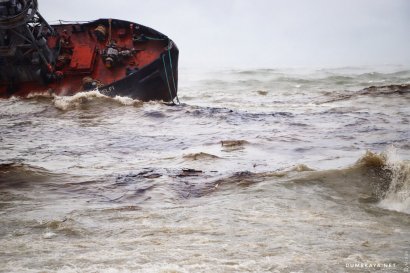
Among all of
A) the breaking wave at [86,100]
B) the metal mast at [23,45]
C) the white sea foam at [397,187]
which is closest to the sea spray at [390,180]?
the white sea foam at [397,187]

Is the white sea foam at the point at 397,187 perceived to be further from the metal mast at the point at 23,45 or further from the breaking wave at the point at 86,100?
the metal mast at the point at 23,45

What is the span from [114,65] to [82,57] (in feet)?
5.60

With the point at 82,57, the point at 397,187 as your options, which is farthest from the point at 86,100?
the point at 397,187

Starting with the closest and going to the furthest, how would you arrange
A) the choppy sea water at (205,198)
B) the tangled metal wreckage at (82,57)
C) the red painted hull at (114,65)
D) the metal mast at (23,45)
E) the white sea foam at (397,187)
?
the choppy sea water at (205,198)
the white sea foam at (397,187)
the metal mast at (23,45)
the tangled metal wreckage at (82,57)
the red painted hull at (114,65)

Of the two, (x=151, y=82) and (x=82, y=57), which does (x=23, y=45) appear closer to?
(x=82, y=57)

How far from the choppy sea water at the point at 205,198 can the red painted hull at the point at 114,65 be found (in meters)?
4.40

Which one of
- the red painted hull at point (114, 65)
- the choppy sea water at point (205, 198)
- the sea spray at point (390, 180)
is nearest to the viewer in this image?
the choppy sea water at point (205, 198)

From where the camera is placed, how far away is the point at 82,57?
1841 centimetres

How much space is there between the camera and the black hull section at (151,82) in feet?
54.6

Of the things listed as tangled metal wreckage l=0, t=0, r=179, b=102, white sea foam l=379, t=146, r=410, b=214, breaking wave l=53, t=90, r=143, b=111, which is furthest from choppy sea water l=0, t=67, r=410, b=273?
tangled metal wreckage l=0, t=0, r=179, b=102

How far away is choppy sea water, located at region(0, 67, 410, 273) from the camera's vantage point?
411cm

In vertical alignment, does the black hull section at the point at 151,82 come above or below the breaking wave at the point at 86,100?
above

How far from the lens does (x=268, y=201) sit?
19.2ft

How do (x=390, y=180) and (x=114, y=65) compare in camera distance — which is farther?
(x=114, y=65)
